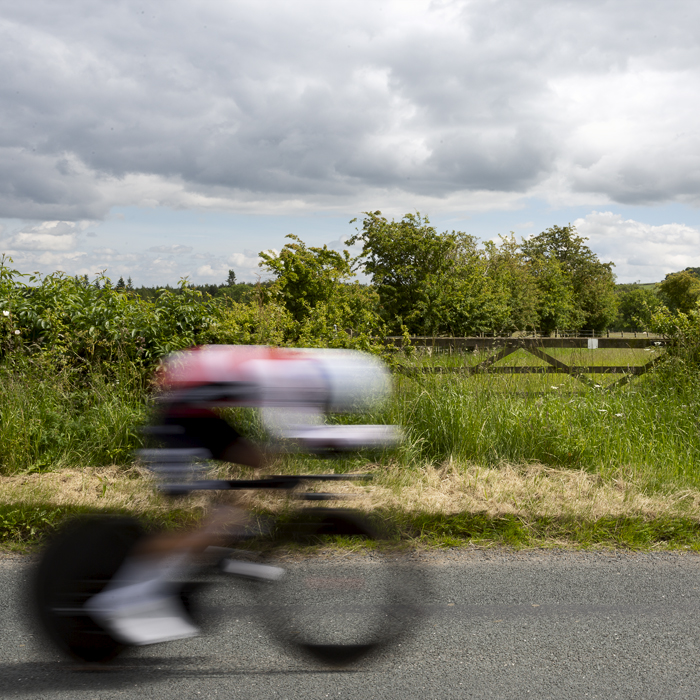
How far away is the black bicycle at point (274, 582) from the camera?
231cm

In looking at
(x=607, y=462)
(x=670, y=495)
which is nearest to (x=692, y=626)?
(x=670, y=495)

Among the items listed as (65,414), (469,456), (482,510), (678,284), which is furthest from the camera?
(678,284)

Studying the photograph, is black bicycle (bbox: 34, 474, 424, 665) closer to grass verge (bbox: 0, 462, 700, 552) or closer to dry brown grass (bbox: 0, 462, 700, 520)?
grass verge (bbox: 0, 462, 700, 552)

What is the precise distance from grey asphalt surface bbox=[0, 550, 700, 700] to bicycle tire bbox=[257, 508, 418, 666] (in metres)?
0.10

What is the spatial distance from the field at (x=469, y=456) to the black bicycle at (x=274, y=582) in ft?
0.55

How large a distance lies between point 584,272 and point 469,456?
181 feet

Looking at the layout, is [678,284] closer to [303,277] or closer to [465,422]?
[303,277]

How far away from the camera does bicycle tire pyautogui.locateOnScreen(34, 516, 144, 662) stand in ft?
7.55

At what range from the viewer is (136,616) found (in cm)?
232

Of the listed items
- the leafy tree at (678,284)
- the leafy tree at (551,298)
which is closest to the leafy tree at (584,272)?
the leafy tree at (551,298)

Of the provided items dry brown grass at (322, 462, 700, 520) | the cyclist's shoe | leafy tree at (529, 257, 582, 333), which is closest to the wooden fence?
dry brown grass at (322, 462, 700, 520)

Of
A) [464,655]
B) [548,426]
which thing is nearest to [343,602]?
[464,655]

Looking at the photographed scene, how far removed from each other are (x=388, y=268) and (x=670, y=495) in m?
14.3

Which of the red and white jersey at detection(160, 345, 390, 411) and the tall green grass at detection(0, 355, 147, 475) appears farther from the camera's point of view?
the tall green grass at detection(0, 355, 147, 475)
